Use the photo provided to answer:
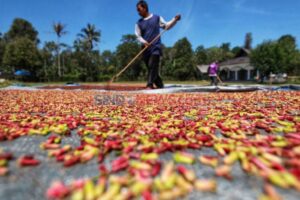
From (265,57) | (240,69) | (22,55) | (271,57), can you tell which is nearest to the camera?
(271,57)

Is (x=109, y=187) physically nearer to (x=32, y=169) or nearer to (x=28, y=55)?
(x=32, y=169)

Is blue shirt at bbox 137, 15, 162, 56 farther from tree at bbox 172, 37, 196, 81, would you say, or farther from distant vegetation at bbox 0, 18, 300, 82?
tree at bbox 172, 37, 196, 81

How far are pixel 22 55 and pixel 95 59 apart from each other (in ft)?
30.2

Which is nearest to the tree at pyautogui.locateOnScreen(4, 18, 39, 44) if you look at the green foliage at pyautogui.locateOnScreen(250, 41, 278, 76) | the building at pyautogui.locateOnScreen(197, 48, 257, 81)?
the building at pyautogui.locateOnScreen(197, 48, 257, 81)

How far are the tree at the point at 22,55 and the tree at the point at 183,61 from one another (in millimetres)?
18508

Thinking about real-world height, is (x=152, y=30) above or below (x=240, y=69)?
below

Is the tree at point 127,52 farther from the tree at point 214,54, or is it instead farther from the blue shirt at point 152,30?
the blue shirt at point 152,30

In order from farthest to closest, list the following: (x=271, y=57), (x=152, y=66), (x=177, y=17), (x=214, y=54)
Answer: (x=214, y=54)
(x=271, y=57)
(x=152, y=66)
(x=177, y=17)

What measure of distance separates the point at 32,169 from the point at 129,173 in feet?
1.52

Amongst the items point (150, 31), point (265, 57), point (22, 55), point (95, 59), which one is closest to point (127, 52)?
point (95, 59)

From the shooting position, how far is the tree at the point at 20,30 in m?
39.6

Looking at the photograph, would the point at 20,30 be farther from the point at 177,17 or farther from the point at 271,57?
the point at 177,17

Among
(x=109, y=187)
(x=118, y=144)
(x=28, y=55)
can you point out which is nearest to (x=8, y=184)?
(x=109, y=187)

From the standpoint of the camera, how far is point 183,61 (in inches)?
1277
